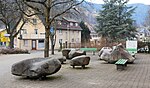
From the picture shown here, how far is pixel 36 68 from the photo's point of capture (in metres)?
11.8

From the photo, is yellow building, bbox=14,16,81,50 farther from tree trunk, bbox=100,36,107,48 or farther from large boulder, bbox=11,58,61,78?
large boulder, bbox=11,58,61,78

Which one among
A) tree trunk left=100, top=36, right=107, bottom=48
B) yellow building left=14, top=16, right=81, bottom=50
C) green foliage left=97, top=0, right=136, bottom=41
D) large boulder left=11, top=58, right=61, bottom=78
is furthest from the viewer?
yellow building left=14, top=16, right=81, bottom=50

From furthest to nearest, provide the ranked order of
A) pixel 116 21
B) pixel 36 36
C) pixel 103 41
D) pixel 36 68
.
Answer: pixel 36 36 → pixel 103 41 → pixel 116 21 → pixel 36 68

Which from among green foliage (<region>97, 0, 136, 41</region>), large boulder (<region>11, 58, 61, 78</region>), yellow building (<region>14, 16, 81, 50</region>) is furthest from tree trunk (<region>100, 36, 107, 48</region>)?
large boulder (<region>11, 58, 61, 78</region>)

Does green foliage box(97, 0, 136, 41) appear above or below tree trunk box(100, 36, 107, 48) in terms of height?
above

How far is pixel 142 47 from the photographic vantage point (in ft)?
135

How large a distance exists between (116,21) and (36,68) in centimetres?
3353

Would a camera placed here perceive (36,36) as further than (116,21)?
Yes

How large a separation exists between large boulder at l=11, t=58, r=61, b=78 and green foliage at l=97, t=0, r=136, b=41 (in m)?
31.3

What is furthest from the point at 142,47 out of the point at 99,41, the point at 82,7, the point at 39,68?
the point at 39,68

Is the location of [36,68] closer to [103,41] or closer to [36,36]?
[103,41]

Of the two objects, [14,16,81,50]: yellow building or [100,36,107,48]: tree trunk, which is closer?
[100,36,107,48]: tree trunk

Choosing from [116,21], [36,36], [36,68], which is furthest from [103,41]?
[36,68]

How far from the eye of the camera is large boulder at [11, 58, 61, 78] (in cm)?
1183
